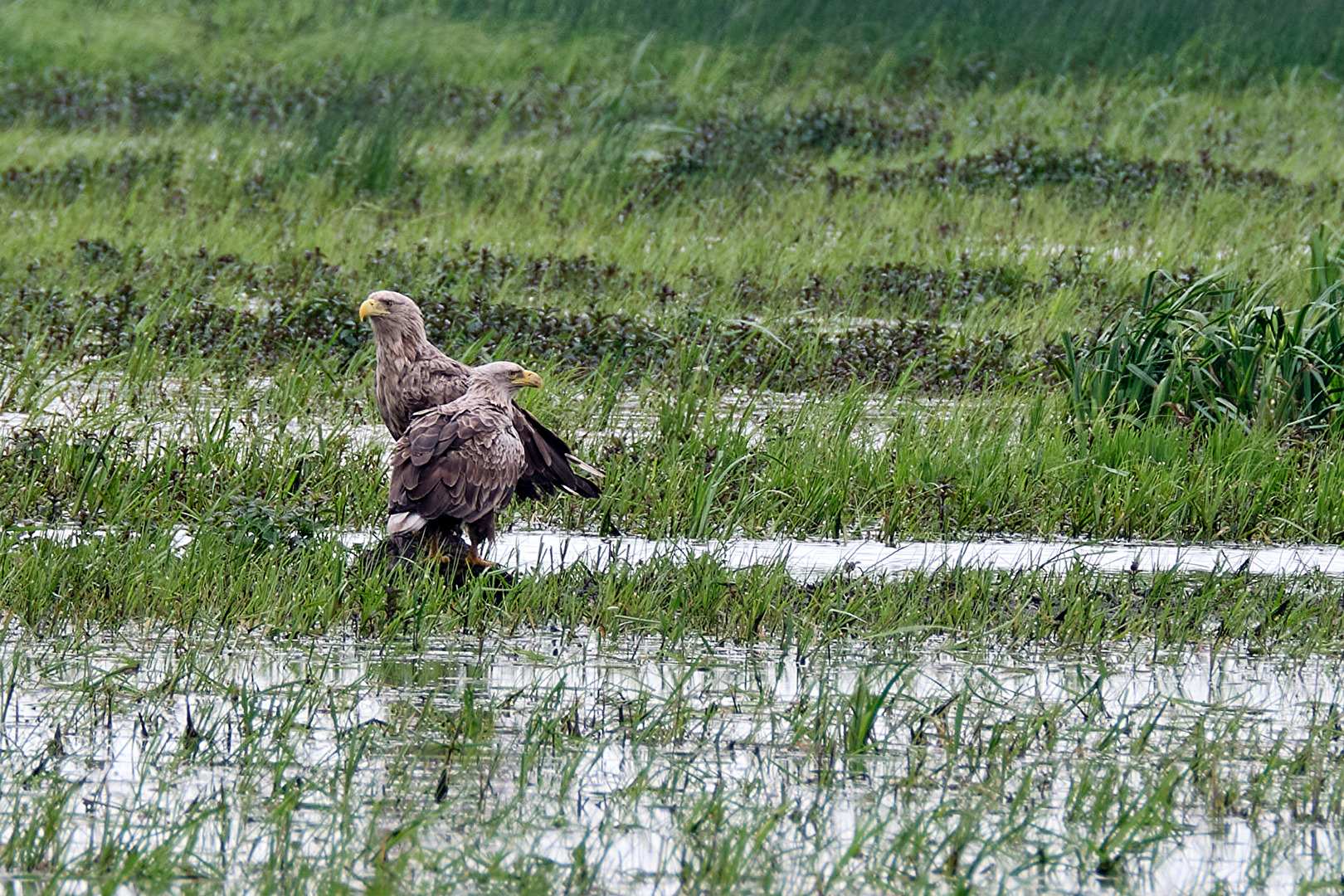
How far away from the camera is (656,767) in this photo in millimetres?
3945

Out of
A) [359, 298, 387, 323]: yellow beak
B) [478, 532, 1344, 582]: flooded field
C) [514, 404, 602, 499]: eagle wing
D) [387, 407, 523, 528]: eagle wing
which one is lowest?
[478, 532, 1344, 582]: flooded field

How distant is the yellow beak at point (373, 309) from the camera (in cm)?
607

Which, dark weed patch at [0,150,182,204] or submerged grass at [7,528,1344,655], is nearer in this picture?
submerged grass at [7,528,1344,655]

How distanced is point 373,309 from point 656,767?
107 inches

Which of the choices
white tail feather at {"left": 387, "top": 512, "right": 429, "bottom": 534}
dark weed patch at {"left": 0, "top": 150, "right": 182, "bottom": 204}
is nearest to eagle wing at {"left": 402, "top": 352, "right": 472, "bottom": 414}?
white tail feather at {"left": 387, "top": 512, "right": 429, "bottom": 534}

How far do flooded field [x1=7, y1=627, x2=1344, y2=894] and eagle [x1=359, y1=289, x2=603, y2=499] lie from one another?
3.69 feet

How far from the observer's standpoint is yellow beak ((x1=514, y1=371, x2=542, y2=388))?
5.84 meters

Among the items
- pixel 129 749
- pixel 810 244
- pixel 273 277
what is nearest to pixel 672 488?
pixel 129 749

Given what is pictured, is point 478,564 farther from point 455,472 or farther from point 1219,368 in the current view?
point 1219,368

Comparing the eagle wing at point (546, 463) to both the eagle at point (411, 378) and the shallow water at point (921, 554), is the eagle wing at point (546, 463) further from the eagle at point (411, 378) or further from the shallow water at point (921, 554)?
the shallow water at point (921, 554)

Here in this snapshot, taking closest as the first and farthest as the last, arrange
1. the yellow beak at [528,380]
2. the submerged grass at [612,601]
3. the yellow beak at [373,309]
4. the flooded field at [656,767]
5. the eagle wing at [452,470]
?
the flooded field at [656,767] < the submerged grass at [612,601] < the eagle wing at [452,470] < the yellow beak at [528,380] < the yellow beak at [373,309]

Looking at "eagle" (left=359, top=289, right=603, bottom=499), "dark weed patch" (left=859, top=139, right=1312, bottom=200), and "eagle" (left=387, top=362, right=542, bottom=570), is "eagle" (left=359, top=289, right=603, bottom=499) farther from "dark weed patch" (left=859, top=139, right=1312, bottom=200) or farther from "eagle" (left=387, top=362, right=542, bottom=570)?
"dark weed patch" (left=859, top=139, right=1312, bottom=200)

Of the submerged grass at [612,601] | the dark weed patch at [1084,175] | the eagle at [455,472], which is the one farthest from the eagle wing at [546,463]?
the dark weed patch at [1084,175]

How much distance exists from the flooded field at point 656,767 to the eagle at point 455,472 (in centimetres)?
58
